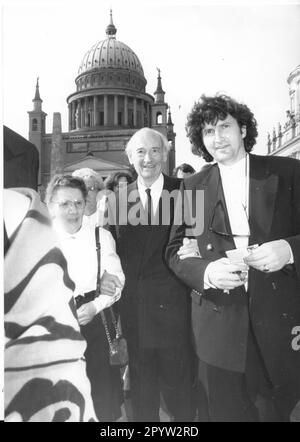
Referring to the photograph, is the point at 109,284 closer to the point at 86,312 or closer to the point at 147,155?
the point at 86,312

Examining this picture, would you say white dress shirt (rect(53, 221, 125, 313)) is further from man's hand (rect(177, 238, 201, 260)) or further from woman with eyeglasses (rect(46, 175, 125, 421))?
man's hand (rect(177, 238, 201, 260))

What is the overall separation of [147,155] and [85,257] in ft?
2.36

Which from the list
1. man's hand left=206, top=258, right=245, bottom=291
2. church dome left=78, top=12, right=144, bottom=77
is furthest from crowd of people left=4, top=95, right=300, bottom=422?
church dome left=78, top=12, right=144, bottom=77

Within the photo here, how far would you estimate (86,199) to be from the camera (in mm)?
2748

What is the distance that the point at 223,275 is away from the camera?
2410 millimetres

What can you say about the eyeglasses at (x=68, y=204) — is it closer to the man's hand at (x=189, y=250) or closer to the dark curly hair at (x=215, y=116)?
the man's hand at (x=189, y=250)

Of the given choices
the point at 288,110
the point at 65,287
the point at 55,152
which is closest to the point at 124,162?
the point at 55,152

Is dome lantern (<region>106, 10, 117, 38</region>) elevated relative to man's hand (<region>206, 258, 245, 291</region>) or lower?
elevated

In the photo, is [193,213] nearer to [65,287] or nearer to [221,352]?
[221,352]

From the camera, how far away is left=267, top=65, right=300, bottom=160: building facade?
2.80m

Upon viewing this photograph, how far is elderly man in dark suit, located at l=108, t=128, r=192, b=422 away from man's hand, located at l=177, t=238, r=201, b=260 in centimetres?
16

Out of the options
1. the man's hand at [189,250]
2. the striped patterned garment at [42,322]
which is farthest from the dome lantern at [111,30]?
the striped patterned garment at [42,322]

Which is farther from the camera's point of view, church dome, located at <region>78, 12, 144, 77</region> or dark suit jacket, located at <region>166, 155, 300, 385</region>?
church dome, located at <region>78, 12, 144, 77</region>
